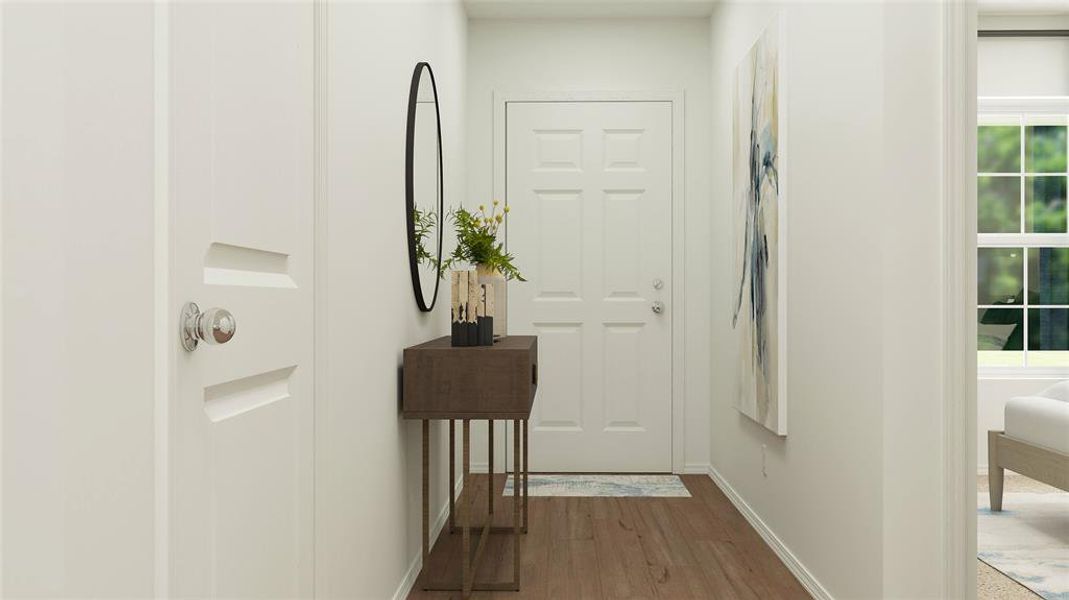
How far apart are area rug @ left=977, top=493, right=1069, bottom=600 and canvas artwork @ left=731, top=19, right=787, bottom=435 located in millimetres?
855

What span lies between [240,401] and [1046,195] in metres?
2.97

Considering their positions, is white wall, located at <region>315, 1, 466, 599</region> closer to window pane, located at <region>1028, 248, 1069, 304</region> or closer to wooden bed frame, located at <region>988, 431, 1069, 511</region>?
wooden bed frame, located at <region>988, 431, 1069, 511</region>

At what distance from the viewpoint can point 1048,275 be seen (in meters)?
3.09

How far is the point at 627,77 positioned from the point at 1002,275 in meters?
2.16

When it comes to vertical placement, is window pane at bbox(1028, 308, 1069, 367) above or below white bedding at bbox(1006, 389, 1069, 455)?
above

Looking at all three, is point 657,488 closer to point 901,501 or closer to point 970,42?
point 901,501

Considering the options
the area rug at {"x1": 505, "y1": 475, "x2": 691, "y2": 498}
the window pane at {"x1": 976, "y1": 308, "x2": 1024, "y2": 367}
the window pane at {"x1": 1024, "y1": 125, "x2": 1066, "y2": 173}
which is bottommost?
the area rug at {"x1": 505, "y1": 475, "x2": 691, "y2": 498}

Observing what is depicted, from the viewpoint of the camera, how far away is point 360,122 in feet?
6.30

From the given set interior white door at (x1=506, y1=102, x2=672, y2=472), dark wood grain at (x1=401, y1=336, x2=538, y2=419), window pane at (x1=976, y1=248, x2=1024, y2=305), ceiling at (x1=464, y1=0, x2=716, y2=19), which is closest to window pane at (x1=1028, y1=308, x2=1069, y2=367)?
window pane at (x1=976, y1=248, x2=1024, y2=305)

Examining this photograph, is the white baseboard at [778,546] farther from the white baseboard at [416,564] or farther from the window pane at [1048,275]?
the window pane at [1048,275]

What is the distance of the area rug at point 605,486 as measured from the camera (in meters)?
3.82

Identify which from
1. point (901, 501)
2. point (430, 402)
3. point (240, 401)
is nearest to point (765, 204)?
point (901, 501)

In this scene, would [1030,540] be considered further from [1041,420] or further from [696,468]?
[696,468]

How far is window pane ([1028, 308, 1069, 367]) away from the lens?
10.9 feet
